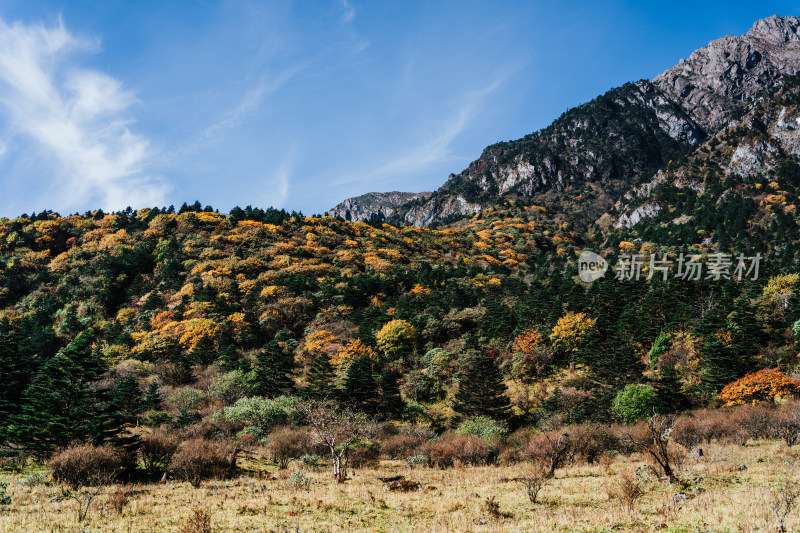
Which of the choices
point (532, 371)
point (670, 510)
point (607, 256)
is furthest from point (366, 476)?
point (607, 256)

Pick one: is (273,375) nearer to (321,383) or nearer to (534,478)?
(321,383)

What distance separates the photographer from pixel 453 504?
17.1 m

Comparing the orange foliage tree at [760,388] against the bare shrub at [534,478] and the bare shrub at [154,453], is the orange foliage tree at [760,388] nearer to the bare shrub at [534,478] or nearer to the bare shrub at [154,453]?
the bare shrub at [534,478]

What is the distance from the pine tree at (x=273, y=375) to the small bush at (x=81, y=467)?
94.3ft

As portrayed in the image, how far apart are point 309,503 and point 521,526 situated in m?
9.27

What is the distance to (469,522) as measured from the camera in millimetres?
14383

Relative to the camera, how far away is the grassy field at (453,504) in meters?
13.3

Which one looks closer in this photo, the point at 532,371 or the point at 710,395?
the point at 710,395

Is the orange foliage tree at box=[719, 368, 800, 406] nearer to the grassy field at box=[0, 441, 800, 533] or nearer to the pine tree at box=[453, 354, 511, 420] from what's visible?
the grassy field at box=[0, 441, 800, 533]

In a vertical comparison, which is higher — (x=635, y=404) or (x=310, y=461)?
(x=635, y=404)

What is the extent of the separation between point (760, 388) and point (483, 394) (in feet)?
78.1

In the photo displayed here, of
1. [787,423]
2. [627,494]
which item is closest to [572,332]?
[787,423]

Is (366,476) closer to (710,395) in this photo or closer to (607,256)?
(710,395)

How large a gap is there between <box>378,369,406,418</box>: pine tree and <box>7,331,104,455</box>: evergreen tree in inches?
1122
